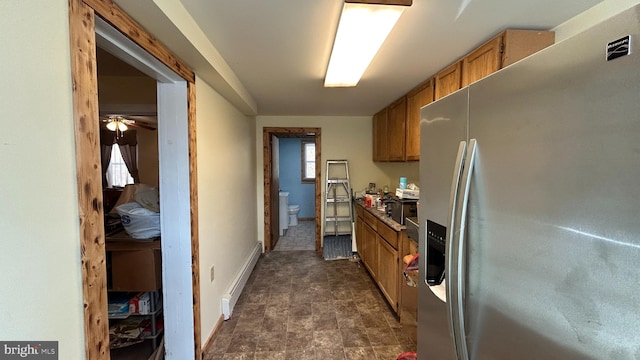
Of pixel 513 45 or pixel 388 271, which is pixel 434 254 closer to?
pixel 513 45

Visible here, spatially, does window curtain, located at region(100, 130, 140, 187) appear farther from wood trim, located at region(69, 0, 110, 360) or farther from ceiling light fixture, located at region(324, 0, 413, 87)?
wood trim, located at region(69, 0, 110, 360)

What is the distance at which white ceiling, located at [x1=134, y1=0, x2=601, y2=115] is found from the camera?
1.28 meters

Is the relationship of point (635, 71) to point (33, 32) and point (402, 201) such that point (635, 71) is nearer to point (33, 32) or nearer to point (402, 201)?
point (33, 32)

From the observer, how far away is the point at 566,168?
0.52 meters

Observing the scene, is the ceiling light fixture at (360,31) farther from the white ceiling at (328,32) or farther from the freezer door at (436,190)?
the freezer door at (436,190)

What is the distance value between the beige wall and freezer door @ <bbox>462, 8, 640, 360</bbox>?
339 cm

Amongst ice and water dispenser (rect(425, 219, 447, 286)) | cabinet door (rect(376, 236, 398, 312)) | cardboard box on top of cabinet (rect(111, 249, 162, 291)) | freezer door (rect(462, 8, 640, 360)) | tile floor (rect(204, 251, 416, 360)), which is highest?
freezer door (rect(462, 8, 640, 360))

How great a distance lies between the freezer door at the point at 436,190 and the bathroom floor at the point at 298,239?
3291 mm

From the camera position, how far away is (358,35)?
149 centimetres

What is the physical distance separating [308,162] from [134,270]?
5103 mm

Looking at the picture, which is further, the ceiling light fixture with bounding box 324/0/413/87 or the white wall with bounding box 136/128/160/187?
the white wall with bounding box 136/128/160/187

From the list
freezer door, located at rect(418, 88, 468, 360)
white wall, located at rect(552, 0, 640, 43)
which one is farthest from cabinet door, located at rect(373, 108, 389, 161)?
freezer door, located at rect(418, 88, 468, 360)

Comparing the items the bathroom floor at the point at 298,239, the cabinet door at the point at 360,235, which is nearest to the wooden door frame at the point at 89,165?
the cabinet door at the point at 360,235

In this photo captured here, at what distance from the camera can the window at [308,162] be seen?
21.9ft
